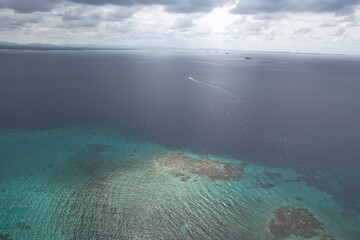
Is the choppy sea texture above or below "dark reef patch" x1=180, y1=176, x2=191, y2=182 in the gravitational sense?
below

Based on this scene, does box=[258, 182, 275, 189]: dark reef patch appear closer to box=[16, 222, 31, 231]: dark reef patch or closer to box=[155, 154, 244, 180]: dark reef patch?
box=[155, 154, 244, 180]: dark reef patch

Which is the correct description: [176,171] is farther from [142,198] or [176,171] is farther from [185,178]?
[142,198]

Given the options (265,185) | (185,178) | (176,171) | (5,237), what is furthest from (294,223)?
(5,237)

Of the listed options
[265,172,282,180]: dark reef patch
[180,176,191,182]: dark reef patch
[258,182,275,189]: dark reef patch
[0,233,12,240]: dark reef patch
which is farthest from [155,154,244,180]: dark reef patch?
[0,233,12,240]: dark reef patch

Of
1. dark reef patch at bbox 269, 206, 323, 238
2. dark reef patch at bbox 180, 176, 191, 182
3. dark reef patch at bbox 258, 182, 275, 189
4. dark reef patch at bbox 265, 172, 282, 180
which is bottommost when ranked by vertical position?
dark reef patch at bbox 265, 172, 282, 180

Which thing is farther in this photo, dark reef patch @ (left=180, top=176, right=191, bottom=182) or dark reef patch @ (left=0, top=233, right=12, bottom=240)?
dark reef patch @ (left=180, top=176, right=191, bottom=182)

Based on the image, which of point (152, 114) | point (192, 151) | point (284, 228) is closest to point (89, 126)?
point (152, 114)

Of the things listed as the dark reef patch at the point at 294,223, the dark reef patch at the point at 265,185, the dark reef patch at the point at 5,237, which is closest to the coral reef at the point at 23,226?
the dark reef patch at the point at 5,237
